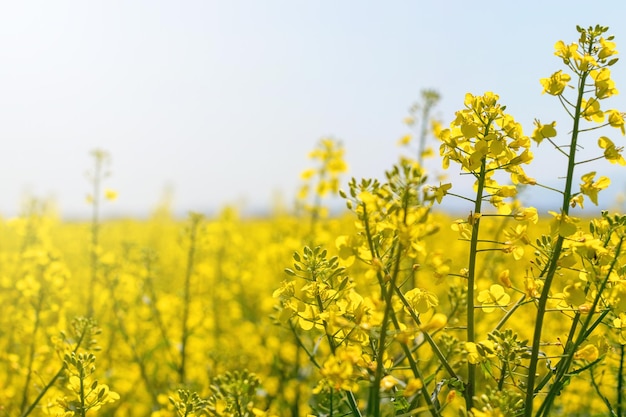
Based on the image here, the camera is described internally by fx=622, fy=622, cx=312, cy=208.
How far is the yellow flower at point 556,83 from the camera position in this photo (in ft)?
5.27

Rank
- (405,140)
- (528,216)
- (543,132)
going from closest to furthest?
1. (543,132)
2. (528,216)
3. (405,140)

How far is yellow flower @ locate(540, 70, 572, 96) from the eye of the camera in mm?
1607

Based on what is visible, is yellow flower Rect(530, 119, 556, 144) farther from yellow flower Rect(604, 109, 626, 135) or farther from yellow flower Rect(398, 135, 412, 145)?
yellow flower Rect(398, 135, 412, 145)

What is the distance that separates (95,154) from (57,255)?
73.6 inches

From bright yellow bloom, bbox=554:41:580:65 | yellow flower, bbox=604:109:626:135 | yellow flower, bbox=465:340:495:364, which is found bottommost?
yellow flower, bbox=465:340:495:364

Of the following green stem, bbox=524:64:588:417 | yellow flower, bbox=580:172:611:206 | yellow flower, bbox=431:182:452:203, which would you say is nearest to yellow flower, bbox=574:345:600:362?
green stem, bbox=524:64:588:417

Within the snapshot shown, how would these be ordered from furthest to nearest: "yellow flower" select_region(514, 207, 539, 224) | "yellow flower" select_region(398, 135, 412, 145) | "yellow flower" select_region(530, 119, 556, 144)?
"yellow flower" select_region(398, 135, 412, 145), "yellow flower" select_region(514, 207, 539, 224), "yellow flower" select_region(530, 119, 556, 144)

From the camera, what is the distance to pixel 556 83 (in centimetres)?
161

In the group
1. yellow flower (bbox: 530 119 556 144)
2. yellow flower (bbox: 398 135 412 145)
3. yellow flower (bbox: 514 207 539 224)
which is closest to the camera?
yellow flower (bbox: 530 119 556 144)

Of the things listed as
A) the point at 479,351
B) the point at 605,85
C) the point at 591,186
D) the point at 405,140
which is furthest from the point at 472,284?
the point at 405,140

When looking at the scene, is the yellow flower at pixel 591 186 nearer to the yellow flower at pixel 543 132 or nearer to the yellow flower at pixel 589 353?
the yellow flower at pixel 543 132

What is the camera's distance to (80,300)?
27.3 feet

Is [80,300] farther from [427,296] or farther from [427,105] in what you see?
[427,296]

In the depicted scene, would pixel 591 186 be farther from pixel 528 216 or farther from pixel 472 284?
pixel 472 284
